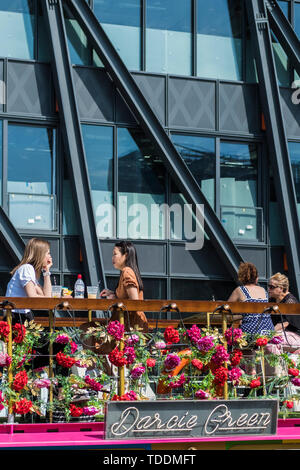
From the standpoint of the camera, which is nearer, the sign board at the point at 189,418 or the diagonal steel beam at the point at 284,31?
the sign board at the point at 189,418

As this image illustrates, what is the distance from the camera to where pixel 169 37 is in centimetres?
1975

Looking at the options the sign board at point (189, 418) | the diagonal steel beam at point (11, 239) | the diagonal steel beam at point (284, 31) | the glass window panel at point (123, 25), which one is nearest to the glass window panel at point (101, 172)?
the glass window panel at point (123, 25)

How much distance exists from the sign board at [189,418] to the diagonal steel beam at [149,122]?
12479 mm

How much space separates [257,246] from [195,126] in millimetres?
2886

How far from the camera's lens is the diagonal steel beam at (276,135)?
771 inches

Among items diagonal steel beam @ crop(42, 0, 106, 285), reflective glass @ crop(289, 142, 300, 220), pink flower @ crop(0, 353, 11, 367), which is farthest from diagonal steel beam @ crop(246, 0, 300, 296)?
pink flower @ crop(0, 353, 11, 367)

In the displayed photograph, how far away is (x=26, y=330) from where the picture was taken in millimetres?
6926

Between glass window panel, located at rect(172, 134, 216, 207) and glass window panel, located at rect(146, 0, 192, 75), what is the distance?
4.93 feet

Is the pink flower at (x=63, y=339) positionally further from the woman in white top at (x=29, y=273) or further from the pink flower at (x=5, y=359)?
the woman in white top at (x=29, y=273)

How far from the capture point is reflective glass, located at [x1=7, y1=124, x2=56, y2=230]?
18.2 meters

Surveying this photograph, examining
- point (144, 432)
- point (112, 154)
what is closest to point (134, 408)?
point (144, 432)

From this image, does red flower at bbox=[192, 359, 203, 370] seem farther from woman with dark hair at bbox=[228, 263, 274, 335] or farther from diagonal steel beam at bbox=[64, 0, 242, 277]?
diagonal steel beam at bbox=[64, 0, 242, 277]

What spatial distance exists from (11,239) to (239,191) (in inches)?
206
